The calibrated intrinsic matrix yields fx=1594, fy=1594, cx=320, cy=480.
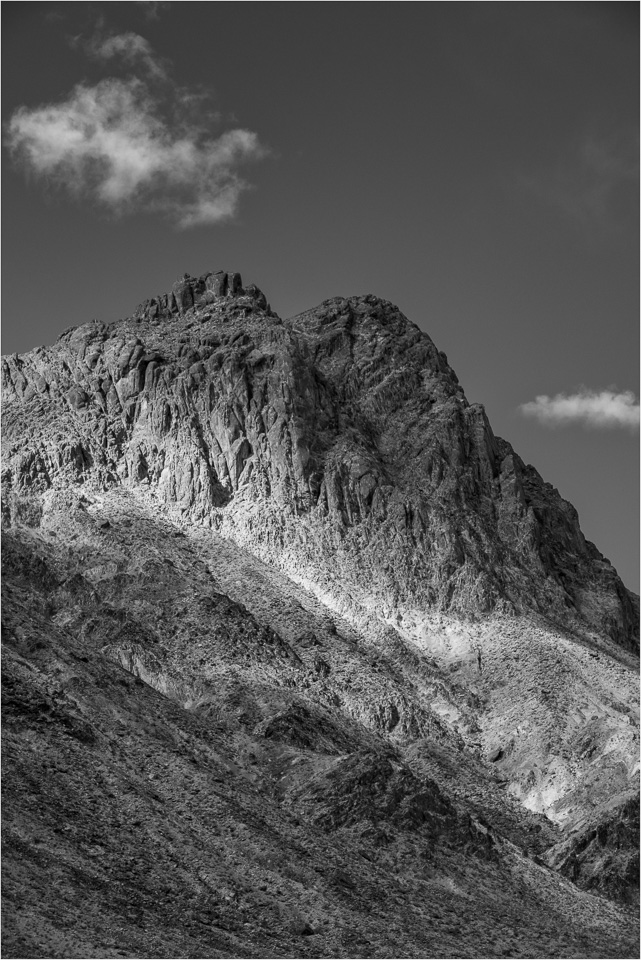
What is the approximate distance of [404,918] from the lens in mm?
89812

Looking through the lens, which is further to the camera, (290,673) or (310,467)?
(310,467)

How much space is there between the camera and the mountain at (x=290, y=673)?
278 feet

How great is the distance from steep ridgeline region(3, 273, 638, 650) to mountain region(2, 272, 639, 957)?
1.29 feet

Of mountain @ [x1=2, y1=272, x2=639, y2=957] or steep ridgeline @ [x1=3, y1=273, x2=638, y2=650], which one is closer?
mountain @ [x1=2, y1=272, x2=639, y2=957]

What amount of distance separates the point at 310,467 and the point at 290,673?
45.4m

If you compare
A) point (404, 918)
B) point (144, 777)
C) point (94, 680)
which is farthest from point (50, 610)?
point (404, 918)

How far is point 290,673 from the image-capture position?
136 m

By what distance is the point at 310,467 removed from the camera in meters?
178

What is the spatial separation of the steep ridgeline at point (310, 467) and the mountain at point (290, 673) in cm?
39

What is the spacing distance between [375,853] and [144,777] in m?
17.8

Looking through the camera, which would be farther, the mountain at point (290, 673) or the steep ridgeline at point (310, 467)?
the steep ridgeline at point (310, 467)

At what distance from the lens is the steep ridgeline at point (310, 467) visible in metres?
168

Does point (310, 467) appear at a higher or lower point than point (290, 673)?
higher

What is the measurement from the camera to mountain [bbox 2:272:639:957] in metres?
84.9
